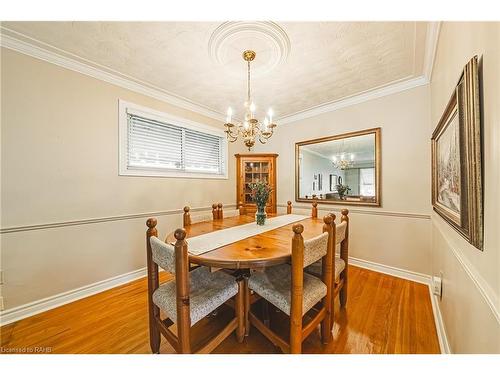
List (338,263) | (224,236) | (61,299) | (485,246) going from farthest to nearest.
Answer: (61,299) → (338,263) → (224,236) → (485,246)

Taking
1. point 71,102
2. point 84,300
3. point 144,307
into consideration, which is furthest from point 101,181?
point 144,307

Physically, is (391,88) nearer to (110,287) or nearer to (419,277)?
(419,277)

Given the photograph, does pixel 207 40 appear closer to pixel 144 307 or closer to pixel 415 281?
pixel 144 307

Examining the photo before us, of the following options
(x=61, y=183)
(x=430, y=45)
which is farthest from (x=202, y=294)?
(x=430, y=45)

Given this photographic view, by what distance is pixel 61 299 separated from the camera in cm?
184

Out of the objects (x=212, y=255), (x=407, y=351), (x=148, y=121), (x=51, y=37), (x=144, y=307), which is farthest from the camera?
(x=148, y=121)

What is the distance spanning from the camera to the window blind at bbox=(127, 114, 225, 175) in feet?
7.91

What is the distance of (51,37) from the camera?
1614 millimetres

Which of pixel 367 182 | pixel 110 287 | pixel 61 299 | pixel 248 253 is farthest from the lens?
pixel 367 182

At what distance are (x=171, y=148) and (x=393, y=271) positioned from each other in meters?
3.36

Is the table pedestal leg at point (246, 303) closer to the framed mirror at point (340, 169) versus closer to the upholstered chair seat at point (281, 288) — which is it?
the upholstered chair seat at point (281, 288)

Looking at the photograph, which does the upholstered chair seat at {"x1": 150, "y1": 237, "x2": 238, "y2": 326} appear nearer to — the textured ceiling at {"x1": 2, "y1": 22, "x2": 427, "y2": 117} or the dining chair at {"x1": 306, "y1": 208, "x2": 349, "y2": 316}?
the dining chair at {"x1": 306, "y1": 208, "x2": 349, "y2": 316}

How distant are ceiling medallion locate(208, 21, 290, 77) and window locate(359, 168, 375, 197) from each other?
1.78 meters

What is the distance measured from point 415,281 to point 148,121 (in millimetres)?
3810
